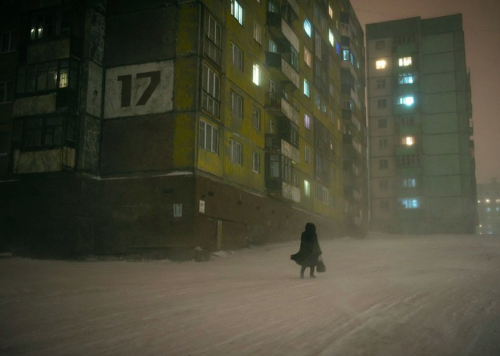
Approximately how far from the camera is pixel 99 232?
78.3ft

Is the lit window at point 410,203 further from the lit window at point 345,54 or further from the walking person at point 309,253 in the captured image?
the walking person at point 309,253

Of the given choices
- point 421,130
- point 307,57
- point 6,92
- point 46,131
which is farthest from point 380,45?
point 46,131

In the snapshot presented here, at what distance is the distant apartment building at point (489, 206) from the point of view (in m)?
164

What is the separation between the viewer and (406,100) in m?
66.8

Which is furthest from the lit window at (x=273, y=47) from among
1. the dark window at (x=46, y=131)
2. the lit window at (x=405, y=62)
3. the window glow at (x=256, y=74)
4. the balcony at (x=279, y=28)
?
the lit window at (x=405, y=62)

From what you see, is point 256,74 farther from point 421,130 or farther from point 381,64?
point 381,64

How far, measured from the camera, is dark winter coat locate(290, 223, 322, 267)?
15023 mm

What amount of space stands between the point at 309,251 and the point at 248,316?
7.28 metres

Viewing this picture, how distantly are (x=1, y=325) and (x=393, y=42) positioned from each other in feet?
231

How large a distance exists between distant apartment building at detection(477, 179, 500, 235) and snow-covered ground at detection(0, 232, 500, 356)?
552 ft

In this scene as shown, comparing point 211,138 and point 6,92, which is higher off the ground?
point 6,92

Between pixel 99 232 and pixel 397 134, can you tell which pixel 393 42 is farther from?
pixel 99 232

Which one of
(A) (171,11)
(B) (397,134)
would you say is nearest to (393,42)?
(B) (397,134)

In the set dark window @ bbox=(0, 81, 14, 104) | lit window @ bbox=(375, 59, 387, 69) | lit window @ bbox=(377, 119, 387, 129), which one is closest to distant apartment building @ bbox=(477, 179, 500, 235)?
lit window @ bbox=(377, 119, 387, 129)
